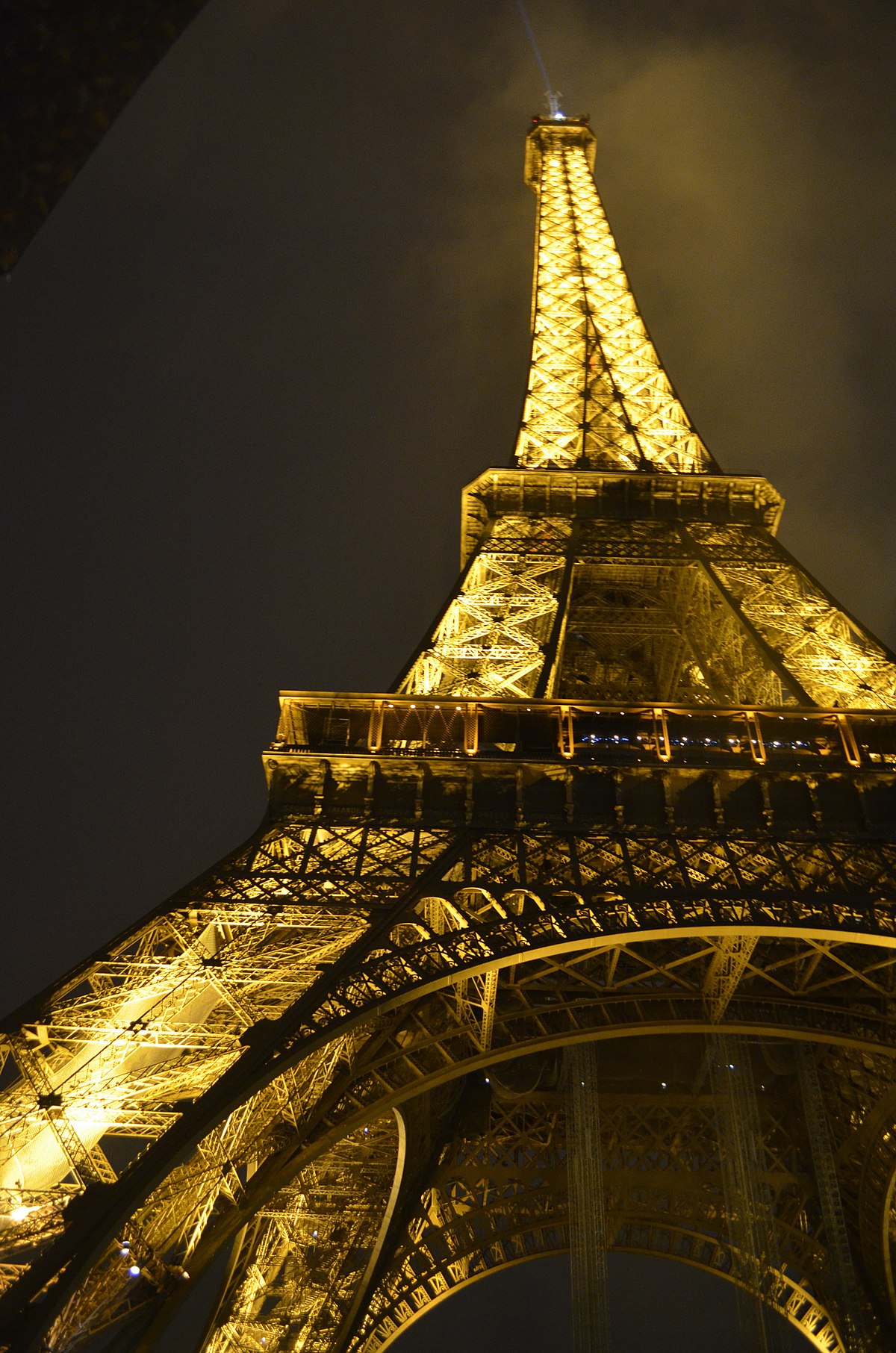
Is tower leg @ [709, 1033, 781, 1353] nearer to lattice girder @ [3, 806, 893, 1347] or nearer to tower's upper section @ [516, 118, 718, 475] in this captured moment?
lattice girder @ [3, 806, 893, 1347]

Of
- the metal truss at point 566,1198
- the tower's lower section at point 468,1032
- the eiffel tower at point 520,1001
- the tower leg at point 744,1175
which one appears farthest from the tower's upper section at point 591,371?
the metal truss at point 566,1198

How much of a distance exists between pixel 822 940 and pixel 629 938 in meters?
3.59

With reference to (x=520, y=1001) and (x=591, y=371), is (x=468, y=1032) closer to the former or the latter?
(x=520, y=1001)

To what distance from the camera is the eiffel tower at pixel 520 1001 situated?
37.3 feet

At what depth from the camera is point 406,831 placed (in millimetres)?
15906

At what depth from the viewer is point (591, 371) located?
123ft

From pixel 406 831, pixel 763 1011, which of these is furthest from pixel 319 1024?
pixel 763 1011

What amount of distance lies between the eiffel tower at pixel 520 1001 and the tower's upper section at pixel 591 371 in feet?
11.1

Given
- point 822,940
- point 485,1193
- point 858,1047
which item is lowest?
point 485,1193

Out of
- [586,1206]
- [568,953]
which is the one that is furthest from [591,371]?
[586,1206]

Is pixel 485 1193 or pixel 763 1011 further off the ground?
pixel 763 1011

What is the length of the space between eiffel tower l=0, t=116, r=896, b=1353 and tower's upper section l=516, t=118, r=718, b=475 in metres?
3.37

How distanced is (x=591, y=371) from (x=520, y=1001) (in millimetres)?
25871

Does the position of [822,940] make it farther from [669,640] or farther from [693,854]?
[669,640]
